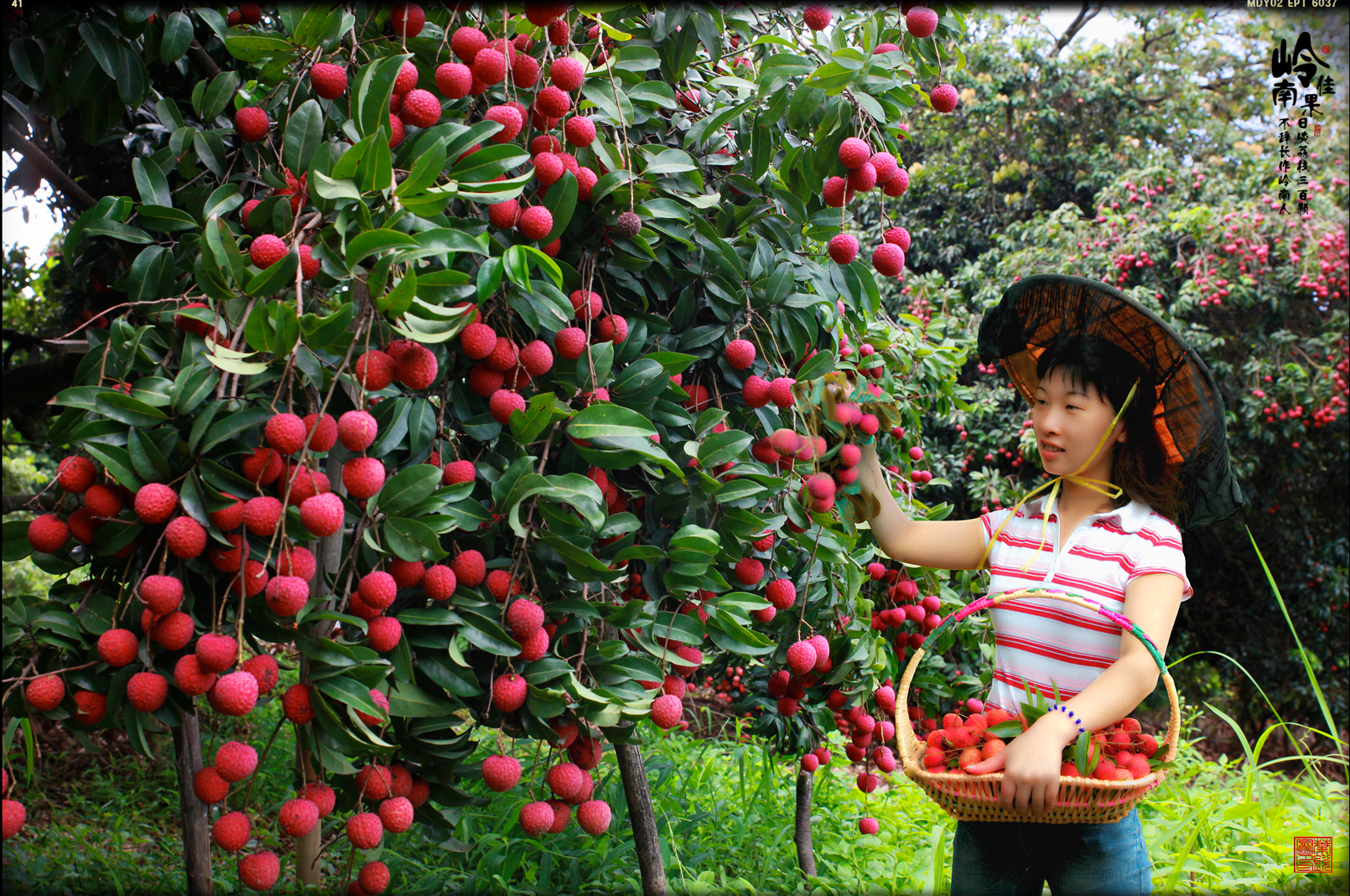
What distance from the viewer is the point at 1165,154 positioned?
15.4 ft

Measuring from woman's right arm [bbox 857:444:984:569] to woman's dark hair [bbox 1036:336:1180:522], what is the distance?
227mm

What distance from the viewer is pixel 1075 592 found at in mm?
1182

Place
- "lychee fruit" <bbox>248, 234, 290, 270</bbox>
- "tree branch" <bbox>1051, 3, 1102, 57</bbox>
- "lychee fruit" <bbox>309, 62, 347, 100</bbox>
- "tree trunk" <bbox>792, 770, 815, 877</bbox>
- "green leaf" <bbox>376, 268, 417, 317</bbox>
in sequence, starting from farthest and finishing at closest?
1. "tree branch" <bbox>1051, 3, 1102, 57</bbox>
2. "tree trunk" <bbox>792, 770, 815, 877</bbox>
3. "lychee fruit" <bbox>309, 62, 347, 100</bbox>
4. "lychee fruit" <bbox>248, 234, 290, 270</bbox>
5. "green leaf" <bbox>376, 268, 417, 317</bbox>

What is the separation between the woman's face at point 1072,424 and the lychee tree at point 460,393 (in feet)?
0.82

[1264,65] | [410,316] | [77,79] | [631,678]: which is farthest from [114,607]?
[1264,65]

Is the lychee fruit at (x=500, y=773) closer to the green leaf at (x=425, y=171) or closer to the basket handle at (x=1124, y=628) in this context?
the basket handle at (x=1124, y=628)

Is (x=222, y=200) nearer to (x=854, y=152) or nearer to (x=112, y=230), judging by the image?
(x=112, y=230)

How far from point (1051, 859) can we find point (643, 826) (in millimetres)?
653

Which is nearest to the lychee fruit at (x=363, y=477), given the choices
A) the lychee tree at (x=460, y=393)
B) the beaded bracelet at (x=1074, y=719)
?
the lychee tree at (x=460, y=393)

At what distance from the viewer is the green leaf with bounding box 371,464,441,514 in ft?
2.74

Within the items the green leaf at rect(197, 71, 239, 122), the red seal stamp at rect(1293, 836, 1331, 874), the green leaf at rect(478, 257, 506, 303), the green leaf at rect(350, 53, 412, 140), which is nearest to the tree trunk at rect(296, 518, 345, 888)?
the green leaf at rect(478, 257, 506, 303)

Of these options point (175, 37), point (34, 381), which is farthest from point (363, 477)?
point (34, 381)

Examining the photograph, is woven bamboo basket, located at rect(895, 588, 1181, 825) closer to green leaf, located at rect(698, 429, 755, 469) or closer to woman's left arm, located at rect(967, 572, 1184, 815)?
woman's left arm, located at rect(967, 572, 1184, 815)

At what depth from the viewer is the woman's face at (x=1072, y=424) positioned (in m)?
1.24
